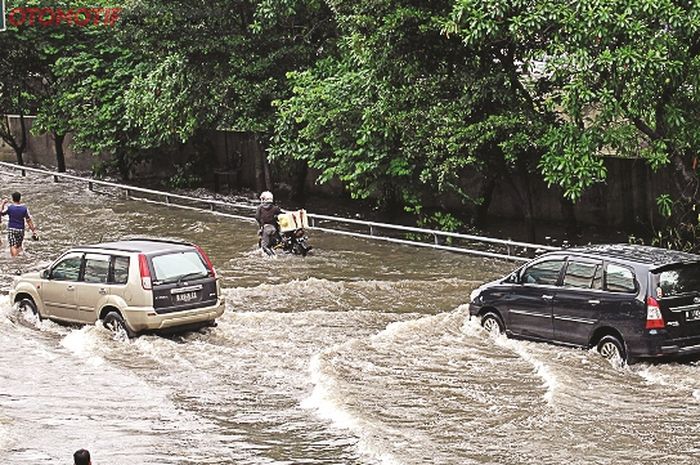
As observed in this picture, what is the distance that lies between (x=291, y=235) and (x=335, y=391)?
10.7 meters

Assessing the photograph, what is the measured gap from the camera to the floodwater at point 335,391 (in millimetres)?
11633

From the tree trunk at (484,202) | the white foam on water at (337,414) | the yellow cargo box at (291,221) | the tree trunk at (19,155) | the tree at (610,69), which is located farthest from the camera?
the tree trunk at (19,155)

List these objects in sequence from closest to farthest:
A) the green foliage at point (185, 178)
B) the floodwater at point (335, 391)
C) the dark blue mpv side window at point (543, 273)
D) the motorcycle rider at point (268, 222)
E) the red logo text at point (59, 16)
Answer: the floodwater at point (335, 391) < the dark blue mpv side window at point (543, 273) < the motorcycle rider at point (268, 222) < the green foliage at point (185, 178) < the red logo text at point (59, 16)

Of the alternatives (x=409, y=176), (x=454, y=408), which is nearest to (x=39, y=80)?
Answer: (x=409, y=176)

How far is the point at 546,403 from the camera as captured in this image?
42.7 ft

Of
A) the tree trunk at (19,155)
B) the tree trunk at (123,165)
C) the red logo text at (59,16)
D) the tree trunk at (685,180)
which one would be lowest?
the tree trunk at (685,180)

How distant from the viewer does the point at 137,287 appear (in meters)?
16.7

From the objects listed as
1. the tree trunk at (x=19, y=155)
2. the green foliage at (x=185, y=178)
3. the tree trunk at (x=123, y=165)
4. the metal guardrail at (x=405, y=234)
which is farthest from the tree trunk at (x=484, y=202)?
the tree trunk at (x=19, y=155)

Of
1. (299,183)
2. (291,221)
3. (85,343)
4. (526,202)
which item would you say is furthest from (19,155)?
(85,343)

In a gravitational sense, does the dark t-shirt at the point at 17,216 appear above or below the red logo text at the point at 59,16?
below

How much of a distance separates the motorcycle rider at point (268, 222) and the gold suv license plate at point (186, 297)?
716 cm

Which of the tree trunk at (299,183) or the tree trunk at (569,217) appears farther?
the tree trunk at (299,183)

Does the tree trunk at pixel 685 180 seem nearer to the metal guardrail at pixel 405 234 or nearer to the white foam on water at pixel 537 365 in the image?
the metal guardrail at pixel 405 234

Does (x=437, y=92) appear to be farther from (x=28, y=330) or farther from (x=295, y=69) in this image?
(x=28, y=330)
